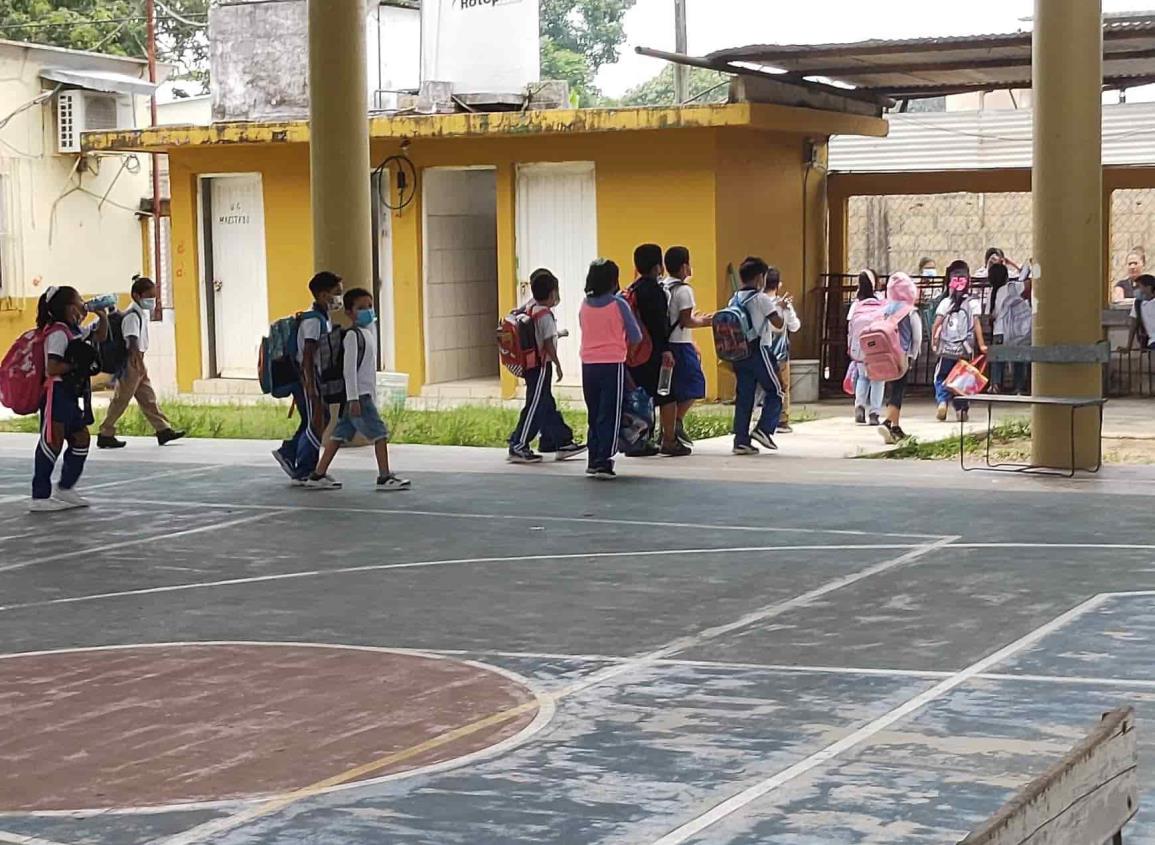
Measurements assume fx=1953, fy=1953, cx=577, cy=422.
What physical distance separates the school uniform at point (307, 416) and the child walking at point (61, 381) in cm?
162

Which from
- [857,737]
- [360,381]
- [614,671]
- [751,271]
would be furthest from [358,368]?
[857,737]

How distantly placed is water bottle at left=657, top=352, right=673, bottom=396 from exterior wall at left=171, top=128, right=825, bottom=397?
5671mm

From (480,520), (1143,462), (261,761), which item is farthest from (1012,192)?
(261,761)

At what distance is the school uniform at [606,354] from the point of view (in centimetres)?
1466

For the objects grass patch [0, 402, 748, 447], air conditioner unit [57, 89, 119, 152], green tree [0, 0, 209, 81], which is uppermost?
green tree [0, 0, 209, 81]

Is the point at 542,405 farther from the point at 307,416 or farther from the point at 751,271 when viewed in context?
the point at 307,416

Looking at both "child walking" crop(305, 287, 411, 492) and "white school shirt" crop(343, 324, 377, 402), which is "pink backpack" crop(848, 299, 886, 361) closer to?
"child walking" crop(305, 287, 411, 492)

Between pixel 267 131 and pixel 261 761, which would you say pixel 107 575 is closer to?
pixel 261 761

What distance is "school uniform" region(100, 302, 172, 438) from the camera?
1753 cm

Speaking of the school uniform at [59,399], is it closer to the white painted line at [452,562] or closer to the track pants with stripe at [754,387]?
the white painted line at [452,562]

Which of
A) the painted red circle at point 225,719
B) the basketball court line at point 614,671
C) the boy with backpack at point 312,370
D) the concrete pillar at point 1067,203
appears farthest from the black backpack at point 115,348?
the painted red circle at point 225,719

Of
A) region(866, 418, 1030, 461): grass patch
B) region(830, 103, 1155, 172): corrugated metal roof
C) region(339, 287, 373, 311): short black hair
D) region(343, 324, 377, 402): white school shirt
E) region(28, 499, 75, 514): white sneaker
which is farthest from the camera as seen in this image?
region(830, 103, 1155, 172): corrugated metal roof

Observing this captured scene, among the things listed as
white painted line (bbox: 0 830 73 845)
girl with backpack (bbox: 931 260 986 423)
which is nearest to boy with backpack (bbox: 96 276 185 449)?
girl with backpack (bbox: 931 260 986 423)

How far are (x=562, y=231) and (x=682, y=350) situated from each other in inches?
275
